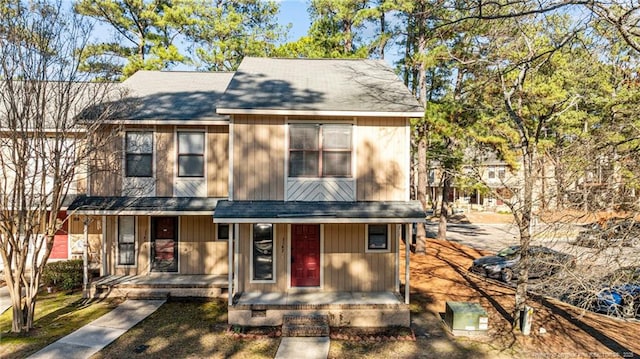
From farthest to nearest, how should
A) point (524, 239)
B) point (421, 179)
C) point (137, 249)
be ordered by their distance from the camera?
point (421, 179)
point (137, 249)
point (524, 239)

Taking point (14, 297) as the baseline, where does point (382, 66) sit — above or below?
above

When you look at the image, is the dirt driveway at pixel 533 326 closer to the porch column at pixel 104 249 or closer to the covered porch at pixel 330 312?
the covered porch at pixel 330 312

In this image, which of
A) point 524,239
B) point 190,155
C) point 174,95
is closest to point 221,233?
point 190,155

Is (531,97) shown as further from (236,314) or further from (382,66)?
(236,314)

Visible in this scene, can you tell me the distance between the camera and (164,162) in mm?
12742

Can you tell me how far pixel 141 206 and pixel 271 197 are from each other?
4.34 metres

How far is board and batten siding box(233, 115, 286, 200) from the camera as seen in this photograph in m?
10.8

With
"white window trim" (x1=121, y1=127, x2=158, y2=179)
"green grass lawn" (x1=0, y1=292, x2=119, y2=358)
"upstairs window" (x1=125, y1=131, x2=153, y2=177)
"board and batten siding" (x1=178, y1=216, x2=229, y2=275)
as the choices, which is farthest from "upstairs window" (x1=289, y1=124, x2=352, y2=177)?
"green grass lawn" (x1=0, y1=292, x2=119, y2=358)

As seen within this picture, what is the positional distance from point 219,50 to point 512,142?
1823 centimetres

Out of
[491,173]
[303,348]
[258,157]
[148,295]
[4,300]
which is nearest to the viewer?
[303,348]

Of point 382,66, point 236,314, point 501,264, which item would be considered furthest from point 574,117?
point 236,314

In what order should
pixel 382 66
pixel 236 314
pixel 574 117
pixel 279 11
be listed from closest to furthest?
pixel 236 314 < pixel 382 66 < pixel 574 117 < pixel 279 11

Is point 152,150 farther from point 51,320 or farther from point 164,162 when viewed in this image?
point 51,320

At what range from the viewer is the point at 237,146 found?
10.7 metres
